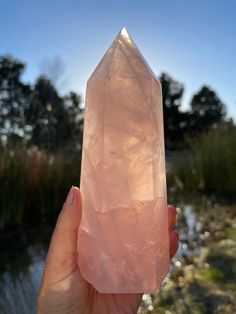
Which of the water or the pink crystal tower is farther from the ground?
the pink crystal tower

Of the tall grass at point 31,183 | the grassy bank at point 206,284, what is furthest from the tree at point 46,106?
the grassy bank at point 206,284

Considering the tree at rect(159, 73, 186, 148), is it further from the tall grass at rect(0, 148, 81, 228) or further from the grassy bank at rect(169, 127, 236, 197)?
the tall grass at rect(0, 148, 81, 228)

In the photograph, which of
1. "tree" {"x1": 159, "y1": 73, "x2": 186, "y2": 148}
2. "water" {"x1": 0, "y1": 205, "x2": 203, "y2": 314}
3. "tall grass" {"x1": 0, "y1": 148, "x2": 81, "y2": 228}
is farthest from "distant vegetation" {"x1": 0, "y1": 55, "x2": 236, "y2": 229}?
"tree" {"x1": 159, "y1": 73, "x2": 186, "y2": 148}

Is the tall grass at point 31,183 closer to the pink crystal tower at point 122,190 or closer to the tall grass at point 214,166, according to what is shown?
the tall grass at point 214,166

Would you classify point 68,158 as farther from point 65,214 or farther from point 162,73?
point 162,73

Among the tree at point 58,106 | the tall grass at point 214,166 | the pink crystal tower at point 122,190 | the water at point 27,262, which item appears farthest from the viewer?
the tree at point 58,106

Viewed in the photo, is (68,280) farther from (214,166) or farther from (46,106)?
(46,106)
